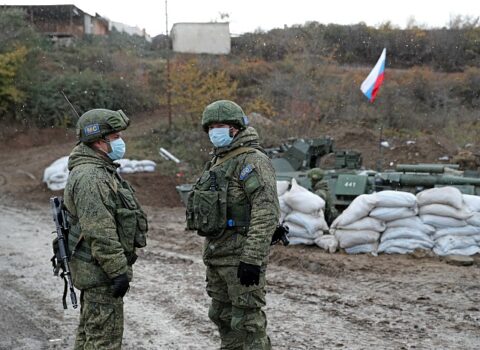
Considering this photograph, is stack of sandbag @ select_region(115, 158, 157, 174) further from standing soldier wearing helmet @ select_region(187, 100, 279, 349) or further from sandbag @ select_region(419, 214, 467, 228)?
standing soldier wearing helmet @ select_region(187, 100, 279, 349)

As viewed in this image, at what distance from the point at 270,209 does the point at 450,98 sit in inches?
904

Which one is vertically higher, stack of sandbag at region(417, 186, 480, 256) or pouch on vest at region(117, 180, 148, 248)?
pouch on vest at region(117, 180, 148, 248)

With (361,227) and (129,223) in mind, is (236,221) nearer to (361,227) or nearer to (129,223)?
(129,223)

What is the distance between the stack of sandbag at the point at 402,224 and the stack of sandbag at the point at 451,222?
0.11m

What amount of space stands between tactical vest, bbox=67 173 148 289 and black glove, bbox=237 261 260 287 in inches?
25.9

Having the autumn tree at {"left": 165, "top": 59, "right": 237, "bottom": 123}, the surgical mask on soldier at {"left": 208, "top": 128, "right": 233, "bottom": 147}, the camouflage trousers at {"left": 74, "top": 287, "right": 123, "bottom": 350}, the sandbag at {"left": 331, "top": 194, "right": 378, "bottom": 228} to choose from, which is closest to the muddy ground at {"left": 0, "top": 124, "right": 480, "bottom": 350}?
the sandbag at {"left": 331, "top": 194, "right": 378, "bottom": 228}

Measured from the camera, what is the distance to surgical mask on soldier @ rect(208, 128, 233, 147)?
405cm

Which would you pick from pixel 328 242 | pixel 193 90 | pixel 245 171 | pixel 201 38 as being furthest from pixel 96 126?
pixel 201 38

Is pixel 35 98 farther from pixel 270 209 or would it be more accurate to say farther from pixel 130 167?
pixel 270 209

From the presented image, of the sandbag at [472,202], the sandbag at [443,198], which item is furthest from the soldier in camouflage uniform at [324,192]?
the sandbag at [472,202]

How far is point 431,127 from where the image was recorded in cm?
2202

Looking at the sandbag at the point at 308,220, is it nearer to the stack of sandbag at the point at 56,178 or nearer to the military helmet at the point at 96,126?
the military helmet at the point at 96,126

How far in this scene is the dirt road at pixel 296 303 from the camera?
511 cm

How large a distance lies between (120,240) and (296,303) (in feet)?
9.55
